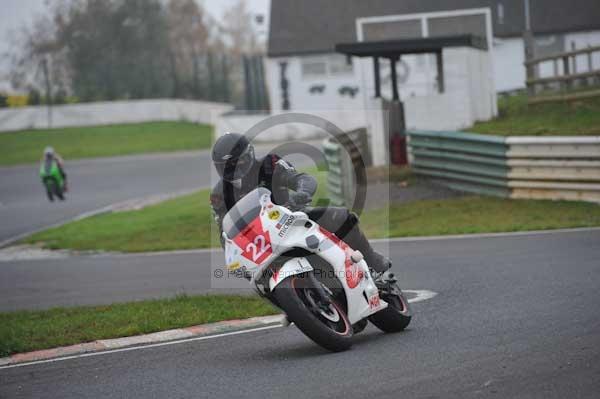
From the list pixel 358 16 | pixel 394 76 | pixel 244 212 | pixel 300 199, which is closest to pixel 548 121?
pixel 394 76

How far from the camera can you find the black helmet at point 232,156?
25.2ft

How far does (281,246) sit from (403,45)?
15.5 metres

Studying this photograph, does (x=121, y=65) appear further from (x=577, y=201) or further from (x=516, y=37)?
(x=577, y=201)

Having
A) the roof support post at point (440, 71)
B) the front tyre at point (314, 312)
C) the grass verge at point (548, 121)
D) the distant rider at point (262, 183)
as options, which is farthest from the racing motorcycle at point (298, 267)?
the roof support post at point (440, 71)

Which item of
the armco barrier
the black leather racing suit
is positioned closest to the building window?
the armco barrier

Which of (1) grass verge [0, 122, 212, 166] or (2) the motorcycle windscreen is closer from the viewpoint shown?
(2) the motorcycle windscreen

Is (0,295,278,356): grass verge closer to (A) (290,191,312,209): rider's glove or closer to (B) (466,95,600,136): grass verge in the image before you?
(A) (290,191,312,209): rider's glove

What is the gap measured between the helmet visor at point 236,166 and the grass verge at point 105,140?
35069mm

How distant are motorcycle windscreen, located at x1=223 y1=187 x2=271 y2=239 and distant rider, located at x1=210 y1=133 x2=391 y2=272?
9.3 inches

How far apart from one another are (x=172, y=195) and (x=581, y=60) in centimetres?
1645

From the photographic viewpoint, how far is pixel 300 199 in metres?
7.69

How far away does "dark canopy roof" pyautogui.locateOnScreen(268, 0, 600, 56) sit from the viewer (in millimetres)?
41812

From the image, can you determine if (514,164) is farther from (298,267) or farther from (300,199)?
(298,267)

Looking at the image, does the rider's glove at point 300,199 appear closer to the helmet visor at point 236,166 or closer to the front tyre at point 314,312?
the helmet visor at point 236,166
